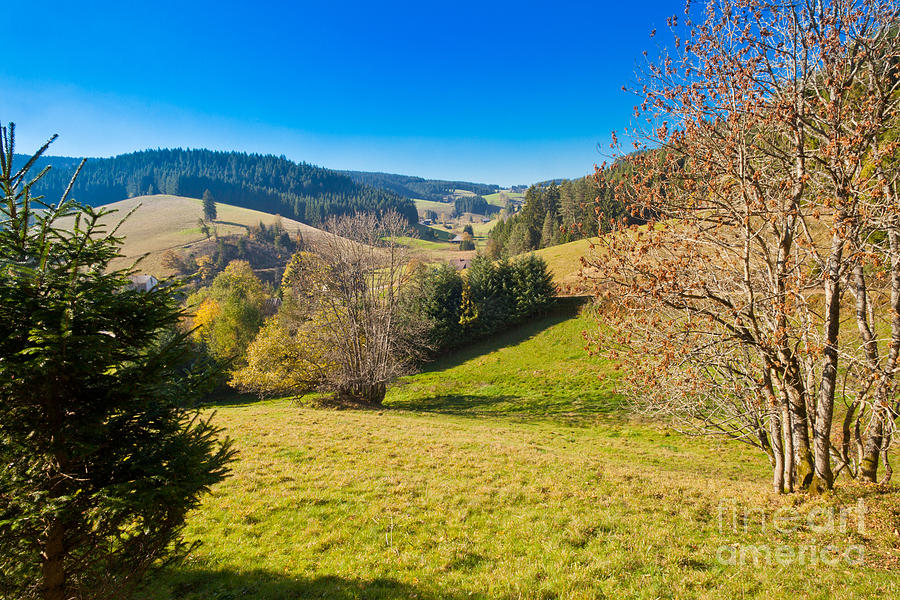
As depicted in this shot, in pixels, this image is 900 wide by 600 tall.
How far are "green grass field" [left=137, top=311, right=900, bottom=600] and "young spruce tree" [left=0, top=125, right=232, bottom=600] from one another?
2208 mm

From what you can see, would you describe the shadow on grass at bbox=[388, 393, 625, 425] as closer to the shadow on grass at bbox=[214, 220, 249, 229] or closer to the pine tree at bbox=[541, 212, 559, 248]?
the pine tree at bbox=[541, 212, 559, 248]

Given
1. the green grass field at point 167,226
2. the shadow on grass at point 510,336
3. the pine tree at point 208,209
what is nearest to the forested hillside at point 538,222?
the shadow on grass at point 510,336

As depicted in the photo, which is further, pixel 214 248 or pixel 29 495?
pixel 214 248

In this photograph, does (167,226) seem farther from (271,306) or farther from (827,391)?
(827,391)

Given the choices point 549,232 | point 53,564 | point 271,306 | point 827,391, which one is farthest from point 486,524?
point 549,232

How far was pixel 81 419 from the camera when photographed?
417 cm

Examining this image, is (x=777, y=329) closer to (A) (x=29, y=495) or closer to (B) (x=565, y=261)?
(A) (x=29, y=495)

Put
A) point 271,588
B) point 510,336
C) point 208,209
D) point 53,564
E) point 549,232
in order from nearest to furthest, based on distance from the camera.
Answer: point 53,564 → point 271,588 → point 510,336 → point 549,232 → point 208,209

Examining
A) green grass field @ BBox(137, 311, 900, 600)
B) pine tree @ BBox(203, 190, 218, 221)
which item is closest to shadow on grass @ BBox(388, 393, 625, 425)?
green grass field @ BBox(137, 311, 900, 600)

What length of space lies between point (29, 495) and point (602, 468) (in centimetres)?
1268

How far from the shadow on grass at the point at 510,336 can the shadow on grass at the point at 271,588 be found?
1306 inches

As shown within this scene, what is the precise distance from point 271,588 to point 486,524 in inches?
160

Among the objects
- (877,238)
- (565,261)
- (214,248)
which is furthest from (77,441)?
(214,248)

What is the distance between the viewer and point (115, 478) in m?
4.23
